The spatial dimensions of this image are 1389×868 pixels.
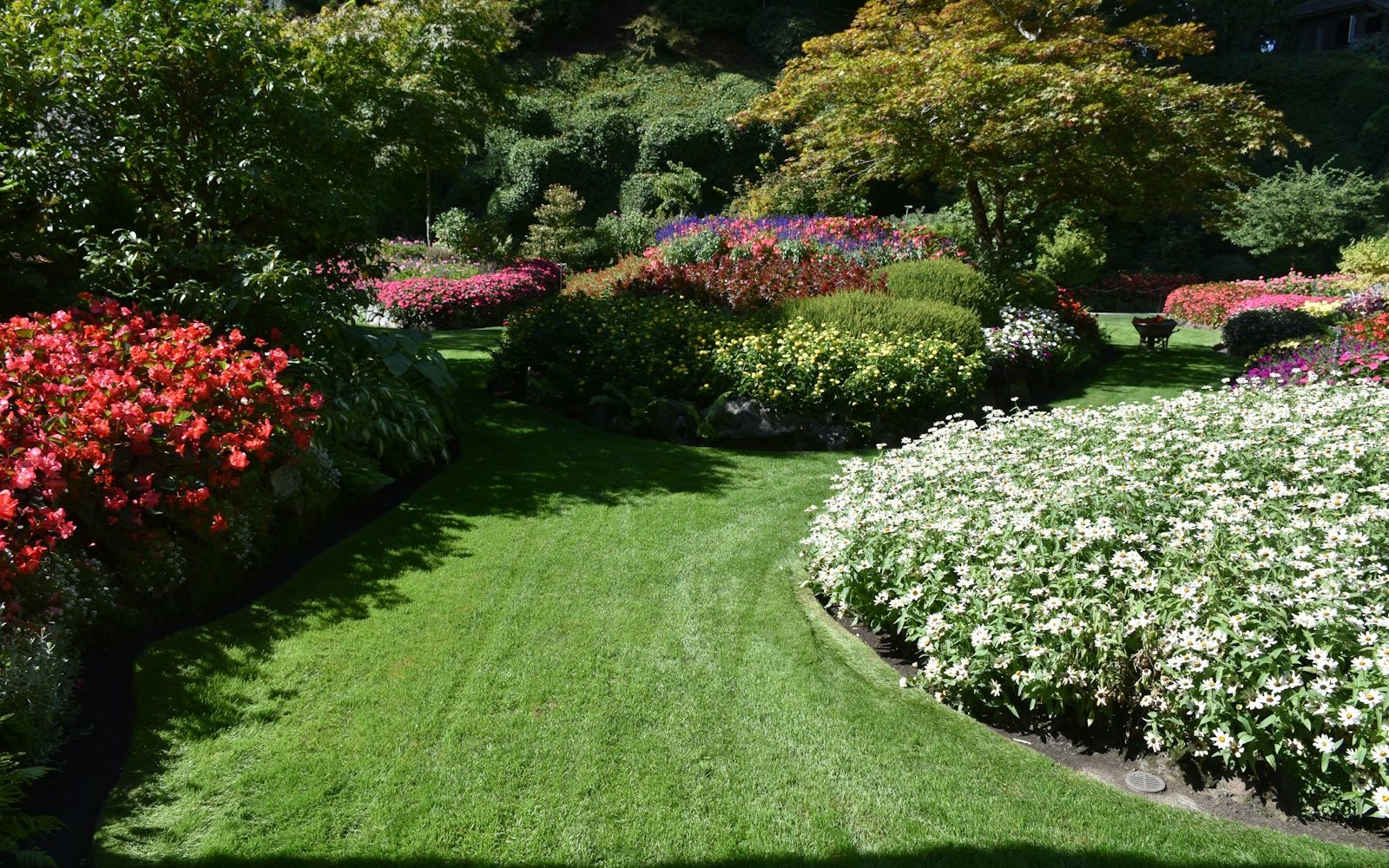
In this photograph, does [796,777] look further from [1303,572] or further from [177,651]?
[177,651]

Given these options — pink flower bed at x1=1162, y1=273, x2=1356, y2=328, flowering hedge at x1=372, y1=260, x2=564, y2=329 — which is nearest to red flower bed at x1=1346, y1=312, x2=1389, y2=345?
pink flower bed at x1=1162, y1=273, x2=1356, y2=328

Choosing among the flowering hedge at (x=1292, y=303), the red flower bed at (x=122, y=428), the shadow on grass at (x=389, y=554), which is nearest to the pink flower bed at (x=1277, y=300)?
the flowering hedge at (x=1292, y=303)

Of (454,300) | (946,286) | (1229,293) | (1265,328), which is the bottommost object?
(1265,328)

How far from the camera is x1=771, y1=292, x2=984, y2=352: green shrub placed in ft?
27.6

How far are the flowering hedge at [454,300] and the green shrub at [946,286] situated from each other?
20.1 feet

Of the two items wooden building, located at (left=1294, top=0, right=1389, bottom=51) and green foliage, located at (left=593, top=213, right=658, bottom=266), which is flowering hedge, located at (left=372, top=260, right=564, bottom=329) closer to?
green foliage, located at (left=593, top=213, right=658, bottom=266)

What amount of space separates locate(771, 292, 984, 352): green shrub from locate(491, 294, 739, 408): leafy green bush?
86cm

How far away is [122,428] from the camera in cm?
375

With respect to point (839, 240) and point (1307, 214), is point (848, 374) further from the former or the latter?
point (1307, 214)

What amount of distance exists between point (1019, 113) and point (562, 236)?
38.6 ft

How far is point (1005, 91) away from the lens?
1063cm

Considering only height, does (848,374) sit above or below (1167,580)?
above

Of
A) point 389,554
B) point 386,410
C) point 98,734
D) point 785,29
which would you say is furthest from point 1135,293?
point 98,734

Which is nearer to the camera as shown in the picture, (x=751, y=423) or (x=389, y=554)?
(x=389, y=554)
